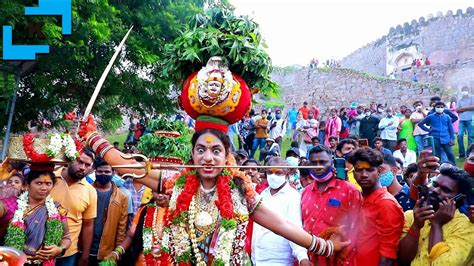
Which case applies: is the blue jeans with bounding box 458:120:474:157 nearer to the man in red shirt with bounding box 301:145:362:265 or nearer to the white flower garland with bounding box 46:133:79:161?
the man in red shirt with bounding box 301:145:362:265

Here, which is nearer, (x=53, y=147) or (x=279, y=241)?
(x=53, y=147)

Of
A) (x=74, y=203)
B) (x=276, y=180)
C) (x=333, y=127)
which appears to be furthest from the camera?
(x=333, y=127)

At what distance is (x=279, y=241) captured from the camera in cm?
564

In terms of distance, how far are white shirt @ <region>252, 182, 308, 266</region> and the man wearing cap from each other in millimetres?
7145

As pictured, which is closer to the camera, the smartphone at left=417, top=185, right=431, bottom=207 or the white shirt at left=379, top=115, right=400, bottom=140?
the smartphone at left=417, top=185, right=431, bottom=207

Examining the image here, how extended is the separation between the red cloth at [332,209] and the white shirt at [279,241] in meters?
0.18

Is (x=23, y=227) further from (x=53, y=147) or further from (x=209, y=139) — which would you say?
(x=209, y=139)

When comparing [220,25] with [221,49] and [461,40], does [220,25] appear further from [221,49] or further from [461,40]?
[461,40]

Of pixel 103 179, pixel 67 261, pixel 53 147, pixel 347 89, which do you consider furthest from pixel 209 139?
pixel 347 89

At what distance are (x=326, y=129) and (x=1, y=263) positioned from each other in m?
14.1

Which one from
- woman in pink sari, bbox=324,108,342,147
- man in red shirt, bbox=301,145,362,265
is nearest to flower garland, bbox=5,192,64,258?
man in red shirt, bbox=301,145,362,265

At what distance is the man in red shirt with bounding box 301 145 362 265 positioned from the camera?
5.06m

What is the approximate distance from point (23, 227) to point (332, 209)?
3087mm

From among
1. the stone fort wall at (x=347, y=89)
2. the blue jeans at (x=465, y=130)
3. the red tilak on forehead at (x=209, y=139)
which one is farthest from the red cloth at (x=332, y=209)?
the stone fort wall at (x=347, y=89)
